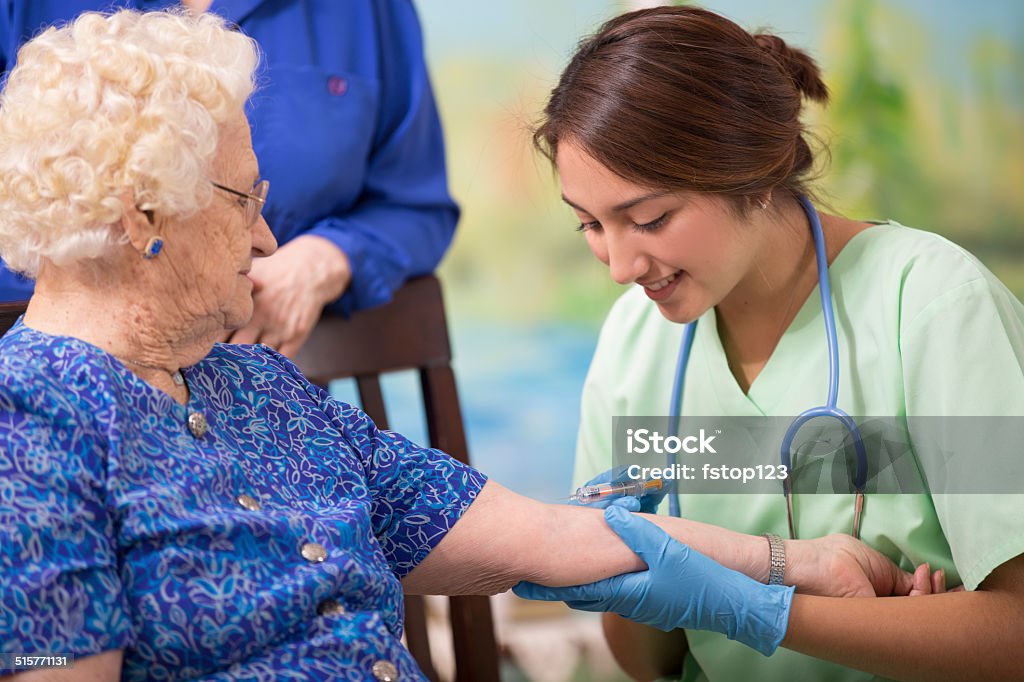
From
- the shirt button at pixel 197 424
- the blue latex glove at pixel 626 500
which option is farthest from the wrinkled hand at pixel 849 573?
the shirt button at pixel 197 424

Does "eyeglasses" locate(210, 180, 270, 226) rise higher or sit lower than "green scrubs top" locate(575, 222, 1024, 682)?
higher

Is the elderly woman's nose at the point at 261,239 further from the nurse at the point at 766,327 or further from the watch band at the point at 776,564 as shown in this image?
the watch band at the point at 776,564

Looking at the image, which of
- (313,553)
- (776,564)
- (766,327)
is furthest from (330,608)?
(766,327)

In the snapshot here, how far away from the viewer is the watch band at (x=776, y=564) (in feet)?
5.09

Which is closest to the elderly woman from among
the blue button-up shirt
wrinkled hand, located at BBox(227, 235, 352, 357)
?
wrinkled hand, located at BBox(227, 235, 352, 357)

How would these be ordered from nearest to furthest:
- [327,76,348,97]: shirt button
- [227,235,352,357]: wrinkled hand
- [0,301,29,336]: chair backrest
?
[0,301,29,336]: chair backrest, [227,235,352,357]: wrinkled hand, [327,76,348,97]: shirt button

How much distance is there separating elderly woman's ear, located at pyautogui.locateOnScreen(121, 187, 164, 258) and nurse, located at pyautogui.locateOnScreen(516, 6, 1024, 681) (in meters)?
0.66

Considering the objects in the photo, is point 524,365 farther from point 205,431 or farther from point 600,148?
point 205,431

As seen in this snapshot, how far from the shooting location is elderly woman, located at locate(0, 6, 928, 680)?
1.04 m

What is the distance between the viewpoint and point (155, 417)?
1.18m

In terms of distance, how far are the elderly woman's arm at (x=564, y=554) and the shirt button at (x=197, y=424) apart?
0.36 metres

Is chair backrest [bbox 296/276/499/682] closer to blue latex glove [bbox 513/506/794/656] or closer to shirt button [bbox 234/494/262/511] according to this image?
blue latex glove [bbox 513/506/794/656]

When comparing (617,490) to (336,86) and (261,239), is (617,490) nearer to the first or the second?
(261,239)

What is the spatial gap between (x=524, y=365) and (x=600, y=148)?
7.08ft
